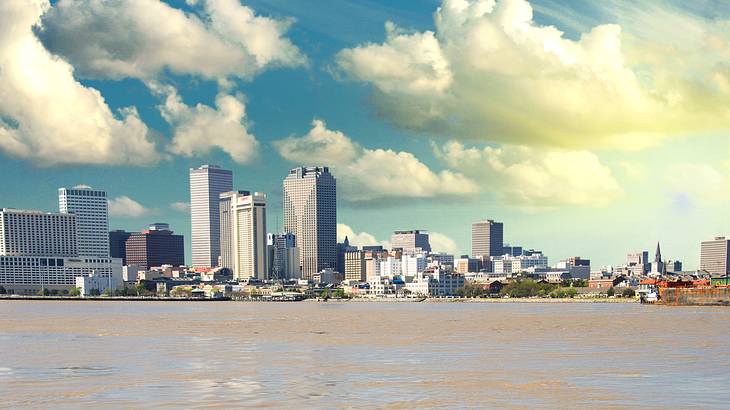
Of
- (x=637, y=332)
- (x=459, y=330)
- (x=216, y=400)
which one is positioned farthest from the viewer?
(x=459, y=330)

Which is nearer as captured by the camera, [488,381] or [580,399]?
[580,399]

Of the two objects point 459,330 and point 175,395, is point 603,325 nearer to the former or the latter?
point 459,330

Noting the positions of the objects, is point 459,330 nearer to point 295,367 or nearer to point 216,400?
point 295,367

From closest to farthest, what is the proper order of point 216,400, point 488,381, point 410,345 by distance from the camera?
point 216,400, point 488,381, point 410,345

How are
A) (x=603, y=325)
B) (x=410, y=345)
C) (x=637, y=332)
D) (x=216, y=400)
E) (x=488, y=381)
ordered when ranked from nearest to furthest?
(x=216, y=400), (x=488, y=381), (x=410, y=345), (x=637, y=332), (x=603, y=325)

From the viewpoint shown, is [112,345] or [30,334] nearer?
[112,345]

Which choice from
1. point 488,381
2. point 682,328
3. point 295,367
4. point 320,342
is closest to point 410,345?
point 320,342

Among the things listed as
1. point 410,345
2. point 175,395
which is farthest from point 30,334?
point 175,395

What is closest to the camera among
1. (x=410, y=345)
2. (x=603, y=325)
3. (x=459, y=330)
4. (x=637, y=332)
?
(x=410, y=345)
